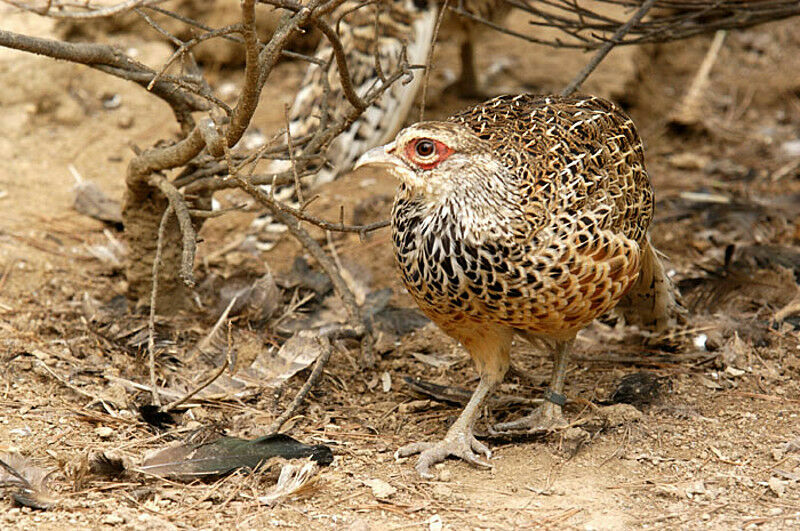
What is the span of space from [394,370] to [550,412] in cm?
101

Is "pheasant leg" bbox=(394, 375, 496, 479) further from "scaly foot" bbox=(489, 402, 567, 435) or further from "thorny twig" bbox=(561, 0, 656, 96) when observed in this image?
"thorny twig" bbox=(561, 0, 656, 96)

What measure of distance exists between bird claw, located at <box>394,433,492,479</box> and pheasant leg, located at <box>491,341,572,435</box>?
0.54 feet

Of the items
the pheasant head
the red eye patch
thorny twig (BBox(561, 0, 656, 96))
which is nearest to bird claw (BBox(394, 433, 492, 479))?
the pheasant head

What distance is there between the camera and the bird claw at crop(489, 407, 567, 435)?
4414 millimetres

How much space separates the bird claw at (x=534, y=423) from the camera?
4.41 meters

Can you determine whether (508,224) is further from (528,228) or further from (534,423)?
(534,423)

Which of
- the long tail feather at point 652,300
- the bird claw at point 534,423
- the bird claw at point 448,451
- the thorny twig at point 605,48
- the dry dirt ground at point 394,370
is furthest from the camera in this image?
the thorny twig at point 605,48

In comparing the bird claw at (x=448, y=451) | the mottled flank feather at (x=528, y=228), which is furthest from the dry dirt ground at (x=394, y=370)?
the mottled flank feather at (x=528, y=228)

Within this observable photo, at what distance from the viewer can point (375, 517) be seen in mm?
3672

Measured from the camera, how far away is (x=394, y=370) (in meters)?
5.21

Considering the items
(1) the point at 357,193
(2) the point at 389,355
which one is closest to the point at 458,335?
(2) the point at 389,355

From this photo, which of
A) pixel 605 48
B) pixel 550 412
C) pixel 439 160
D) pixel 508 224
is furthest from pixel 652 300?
pixel 439 160

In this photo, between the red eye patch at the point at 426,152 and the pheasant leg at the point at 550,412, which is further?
the pheasant leg at the point at 550,412

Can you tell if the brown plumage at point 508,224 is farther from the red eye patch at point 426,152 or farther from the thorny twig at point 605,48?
the thorny twig at point 605,48
